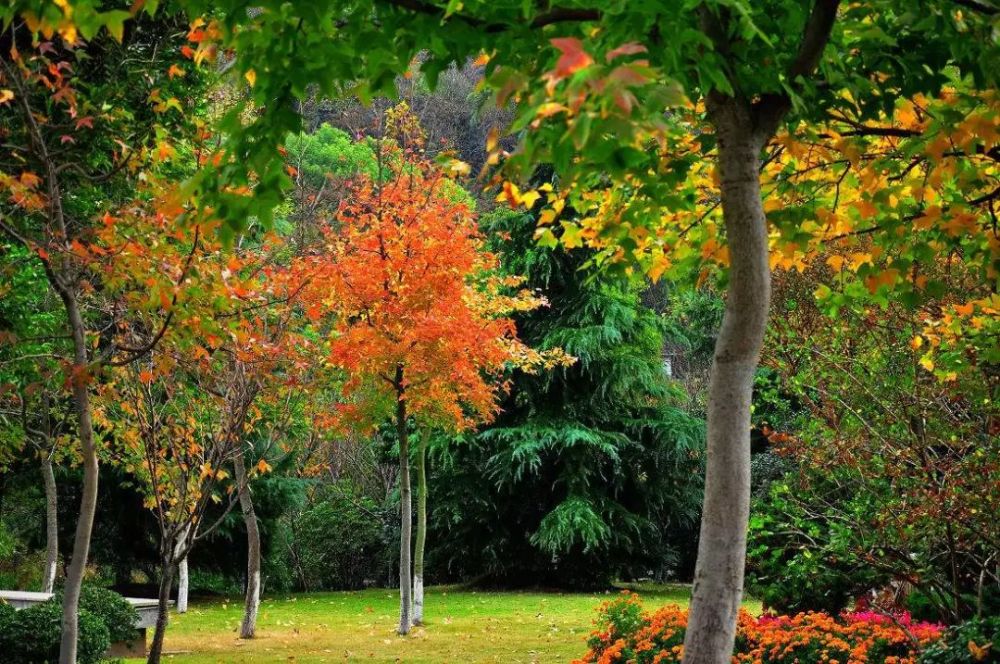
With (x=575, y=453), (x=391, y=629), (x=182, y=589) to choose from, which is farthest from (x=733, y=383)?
(x=575, y=453)

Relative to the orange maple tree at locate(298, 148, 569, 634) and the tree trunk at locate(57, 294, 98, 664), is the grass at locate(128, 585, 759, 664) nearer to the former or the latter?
the orange maple tree at locate(298, 148, 569, 634)

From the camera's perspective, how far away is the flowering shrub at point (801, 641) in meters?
7.03

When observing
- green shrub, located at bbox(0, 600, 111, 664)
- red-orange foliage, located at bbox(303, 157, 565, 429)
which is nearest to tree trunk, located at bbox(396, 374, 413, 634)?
red-orange foliage, located at bbox(303, 157, 565, 429)

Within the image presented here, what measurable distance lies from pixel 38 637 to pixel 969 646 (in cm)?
724

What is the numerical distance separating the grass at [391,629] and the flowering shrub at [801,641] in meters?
3.26

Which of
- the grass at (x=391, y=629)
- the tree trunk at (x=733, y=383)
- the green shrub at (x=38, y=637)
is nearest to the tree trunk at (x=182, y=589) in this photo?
the grass at (x=391, y=629)

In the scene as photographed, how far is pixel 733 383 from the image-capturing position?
3.64m

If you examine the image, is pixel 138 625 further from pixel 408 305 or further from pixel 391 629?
pixel 408 305

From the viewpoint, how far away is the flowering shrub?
703 cm

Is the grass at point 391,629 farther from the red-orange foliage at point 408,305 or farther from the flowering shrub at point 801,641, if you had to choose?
the flowering shrub at point 801,641

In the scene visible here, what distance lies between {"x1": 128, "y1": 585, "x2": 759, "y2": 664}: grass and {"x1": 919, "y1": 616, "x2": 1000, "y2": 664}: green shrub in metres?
5.47

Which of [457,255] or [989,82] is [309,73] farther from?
[457,255]

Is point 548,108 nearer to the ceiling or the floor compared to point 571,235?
nearer to the floor

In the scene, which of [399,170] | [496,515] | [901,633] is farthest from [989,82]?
[496,515]
